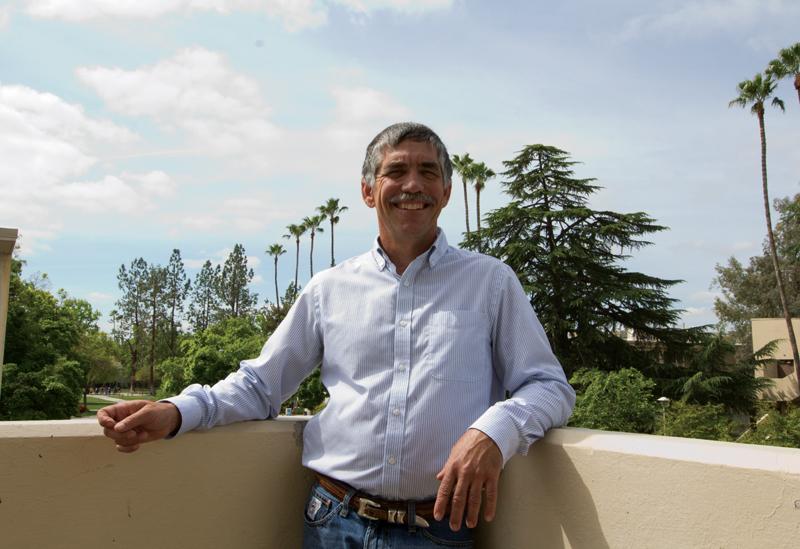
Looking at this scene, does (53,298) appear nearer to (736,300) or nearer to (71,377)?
(71,377)

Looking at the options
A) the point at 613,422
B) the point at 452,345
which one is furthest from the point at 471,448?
the point at 613,422

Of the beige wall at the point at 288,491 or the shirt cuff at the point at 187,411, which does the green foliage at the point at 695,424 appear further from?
the shirt cuff at the point at 187,411

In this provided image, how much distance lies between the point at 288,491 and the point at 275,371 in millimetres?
408

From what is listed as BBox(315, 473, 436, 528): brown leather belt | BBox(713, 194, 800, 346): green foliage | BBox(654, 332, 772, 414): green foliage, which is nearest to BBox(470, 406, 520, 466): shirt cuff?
BBox(315, 473, 436, 528): brown leather belt

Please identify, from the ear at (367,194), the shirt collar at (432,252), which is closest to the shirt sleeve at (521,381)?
the shirt collar at (432,252)

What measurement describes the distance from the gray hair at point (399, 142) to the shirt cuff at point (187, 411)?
0.92 meters

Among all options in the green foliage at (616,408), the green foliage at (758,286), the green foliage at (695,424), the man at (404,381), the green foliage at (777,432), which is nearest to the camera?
the man at (404,381)

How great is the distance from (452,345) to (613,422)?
17.3 meters

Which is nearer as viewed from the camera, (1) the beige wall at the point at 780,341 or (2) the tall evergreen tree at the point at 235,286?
(1) the beige wall at the point at 780,341

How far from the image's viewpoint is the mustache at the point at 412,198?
215 cm

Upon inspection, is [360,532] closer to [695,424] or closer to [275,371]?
[275,371]

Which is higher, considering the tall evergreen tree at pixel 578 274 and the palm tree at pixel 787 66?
the palm tree at pixel 787 66

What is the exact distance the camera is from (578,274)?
1104 inches

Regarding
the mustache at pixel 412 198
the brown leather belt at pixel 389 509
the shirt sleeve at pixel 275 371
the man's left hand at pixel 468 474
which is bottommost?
the brown leather belt at pixel 389 509
